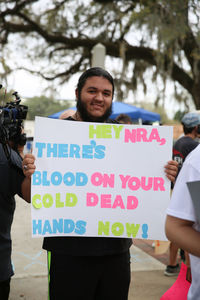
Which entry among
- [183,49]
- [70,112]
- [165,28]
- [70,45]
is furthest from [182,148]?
[70,45]

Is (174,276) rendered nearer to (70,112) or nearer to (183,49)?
(70,112)

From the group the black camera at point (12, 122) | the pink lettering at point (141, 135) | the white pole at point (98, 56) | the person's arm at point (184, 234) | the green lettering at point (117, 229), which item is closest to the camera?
the person's arm at point (184, 234)

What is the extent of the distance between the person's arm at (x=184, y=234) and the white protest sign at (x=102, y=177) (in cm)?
83

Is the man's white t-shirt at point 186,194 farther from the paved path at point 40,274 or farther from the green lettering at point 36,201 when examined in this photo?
the paved path at point 40,274

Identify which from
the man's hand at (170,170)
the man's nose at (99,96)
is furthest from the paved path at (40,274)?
the man's nose at (99,96)

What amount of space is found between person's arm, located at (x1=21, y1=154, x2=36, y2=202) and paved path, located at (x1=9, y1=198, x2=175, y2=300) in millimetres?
1850

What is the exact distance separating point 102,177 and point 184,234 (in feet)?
3.01

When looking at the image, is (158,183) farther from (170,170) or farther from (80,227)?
(80,227)

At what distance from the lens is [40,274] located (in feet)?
13.1

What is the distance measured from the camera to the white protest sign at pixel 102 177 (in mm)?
2049

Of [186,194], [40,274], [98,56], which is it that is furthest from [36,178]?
[98,56]

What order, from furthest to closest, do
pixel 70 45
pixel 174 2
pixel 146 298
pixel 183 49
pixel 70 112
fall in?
pixel 70 45 < pixel 183 49 < pixel 174 2 < pixel 146 298 < pixel 70 112

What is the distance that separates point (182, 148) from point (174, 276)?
1434mm

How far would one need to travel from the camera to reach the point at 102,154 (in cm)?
211
